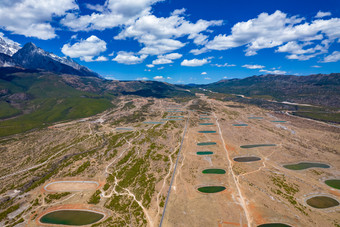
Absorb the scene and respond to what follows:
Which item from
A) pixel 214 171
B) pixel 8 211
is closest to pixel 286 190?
pixel 214 171

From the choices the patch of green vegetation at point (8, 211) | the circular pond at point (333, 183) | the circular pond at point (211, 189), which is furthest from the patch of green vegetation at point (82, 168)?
the circular pond at point (333, 183)

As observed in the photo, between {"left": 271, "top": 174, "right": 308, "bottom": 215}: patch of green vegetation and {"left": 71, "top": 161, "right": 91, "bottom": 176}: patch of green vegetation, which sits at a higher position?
{"left": 71, "top": 161, "right": 91, "bottom": 176}: patch of green vegetation

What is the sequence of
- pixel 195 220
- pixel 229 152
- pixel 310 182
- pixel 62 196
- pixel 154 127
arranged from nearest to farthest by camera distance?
1. pixel 195 220
2. pixel 62 196
3. pixel 310 182
4. pixel 229 152
5. pixel 154 127

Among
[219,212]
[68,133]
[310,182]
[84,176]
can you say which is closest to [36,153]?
[68,133]

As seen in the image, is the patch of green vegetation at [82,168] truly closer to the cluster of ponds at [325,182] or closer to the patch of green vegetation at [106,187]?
the patch of green vegetation at [106,187]

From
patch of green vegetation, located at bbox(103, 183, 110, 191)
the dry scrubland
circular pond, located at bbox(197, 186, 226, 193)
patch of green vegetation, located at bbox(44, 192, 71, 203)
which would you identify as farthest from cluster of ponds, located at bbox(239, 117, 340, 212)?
patch of green vegetation, located at bbox(44, 192, 71, 203)

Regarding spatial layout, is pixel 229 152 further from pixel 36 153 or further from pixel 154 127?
pixel 36 153

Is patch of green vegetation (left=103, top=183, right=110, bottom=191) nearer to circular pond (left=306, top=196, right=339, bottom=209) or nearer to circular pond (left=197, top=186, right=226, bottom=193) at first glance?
circular pond (left=197, top=186, right=226, bottom=193)
